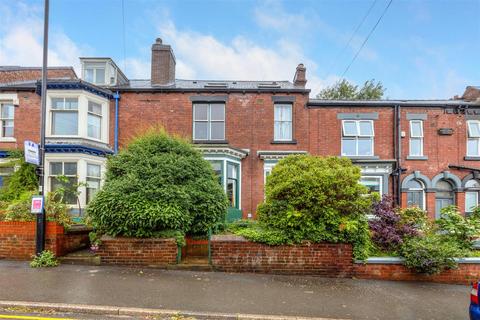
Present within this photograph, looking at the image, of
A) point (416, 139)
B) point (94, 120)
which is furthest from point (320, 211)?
point (94, 120)

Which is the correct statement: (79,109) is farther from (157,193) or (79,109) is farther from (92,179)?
(157,193)

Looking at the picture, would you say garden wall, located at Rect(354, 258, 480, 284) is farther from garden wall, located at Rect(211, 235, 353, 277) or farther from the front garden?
garden wall, located at Rect(211, 235, 353, 277)

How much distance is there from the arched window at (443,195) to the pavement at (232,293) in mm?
9769

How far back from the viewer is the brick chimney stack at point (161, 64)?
15617mm

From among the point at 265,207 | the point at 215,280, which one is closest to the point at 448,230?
the point at 265,207

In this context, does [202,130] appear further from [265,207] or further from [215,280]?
[215,280]

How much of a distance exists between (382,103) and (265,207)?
36.0 feet

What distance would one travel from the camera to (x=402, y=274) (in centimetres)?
756

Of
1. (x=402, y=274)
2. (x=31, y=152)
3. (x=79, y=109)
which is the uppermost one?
(x=79, y=109)

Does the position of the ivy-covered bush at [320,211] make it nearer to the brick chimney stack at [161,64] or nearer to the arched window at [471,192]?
the brick chimney stack at [161,64]

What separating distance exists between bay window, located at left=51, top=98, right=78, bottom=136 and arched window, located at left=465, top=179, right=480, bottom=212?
19.5 meters

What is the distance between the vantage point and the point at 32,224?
7980mm

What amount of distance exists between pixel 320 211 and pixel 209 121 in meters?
8.96

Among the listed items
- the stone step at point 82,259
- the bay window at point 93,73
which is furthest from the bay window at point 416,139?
the bay window at point 93,73
